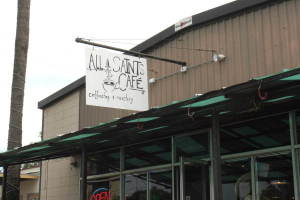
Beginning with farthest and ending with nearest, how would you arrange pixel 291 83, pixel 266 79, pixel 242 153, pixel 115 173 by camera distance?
pixel 115 173 < pixel 242 153 < pixel 291 83 < pixel 266 79

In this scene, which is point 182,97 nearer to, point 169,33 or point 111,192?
point 169,33

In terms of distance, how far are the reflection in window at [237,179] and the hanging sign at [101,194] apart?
4.49 m

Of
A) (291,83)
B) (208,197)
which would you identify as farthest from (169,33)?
(291,83)

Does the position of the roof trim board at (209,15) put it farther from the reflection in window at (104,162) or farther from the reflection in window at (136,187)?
the reflection in window at (136,187)

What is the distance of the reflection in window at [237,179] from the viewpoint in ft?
31.0

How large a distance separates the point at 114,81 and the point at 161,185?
2767 millimetres

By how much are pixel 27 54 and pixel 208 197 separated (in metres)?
6.30

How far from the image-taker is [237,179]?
31.7 ft

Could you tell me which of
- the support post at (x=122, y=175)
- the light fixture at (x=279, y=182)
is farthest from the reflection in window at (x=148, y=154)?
the light fixture at (x=279, y=182)

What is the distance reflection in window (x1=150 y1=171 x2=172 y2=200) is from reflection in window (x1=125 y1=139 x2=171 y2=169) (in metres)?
0.29

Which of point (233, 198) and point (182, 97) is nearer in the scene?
point (233, 198)

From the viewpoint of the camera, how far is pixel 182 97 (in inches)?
469

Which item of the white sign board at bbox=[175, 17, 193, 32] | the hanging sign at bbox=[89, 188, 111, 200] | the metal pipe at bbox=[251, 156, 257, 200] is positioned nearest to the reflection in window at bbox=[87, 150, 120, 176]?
the hanging sign at bbox=[89, 188, 111, 200]

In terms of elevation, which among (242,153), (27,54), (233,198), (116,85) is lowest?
(233,198)
